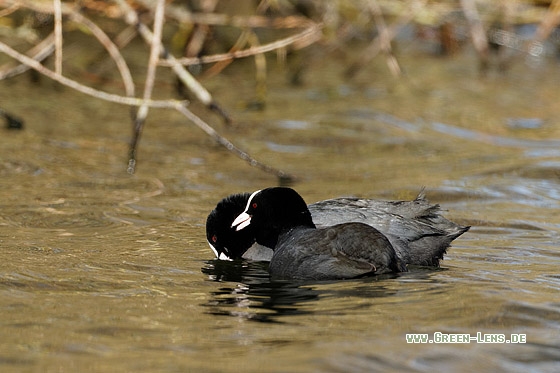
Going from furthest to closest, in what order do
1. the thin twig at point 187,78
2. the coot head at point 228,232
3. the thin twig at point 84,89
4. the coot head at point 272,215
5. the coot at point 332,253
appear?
1. the thin twig at point 187,78
2. the thin twig at point 84,89
3. the coot head at point 228,232
4. the coot head at point 272,215
5. the coot at point 332,253

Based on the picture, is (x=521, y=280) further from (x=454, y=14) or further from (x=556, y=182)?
(x=454, y=14)

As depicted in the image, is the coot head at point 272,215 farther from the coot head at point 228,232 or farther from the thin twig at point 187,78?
the thin twig at point 187,78

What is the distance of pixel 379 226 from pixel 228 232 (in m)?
0.89

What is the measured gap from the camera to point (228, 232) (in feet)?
19.5

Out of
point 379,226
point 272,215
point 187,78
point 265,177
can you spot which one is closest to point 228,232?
point 272,215

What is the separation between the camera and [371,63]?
537 inches

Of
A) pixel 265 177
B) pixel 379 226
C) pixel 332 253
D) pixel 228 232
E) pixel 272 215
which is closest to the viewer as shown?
pixel 332 253

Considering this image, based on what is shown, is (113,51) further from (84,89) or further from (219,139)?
(219,139)

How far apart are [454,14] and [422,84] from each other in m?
2.02

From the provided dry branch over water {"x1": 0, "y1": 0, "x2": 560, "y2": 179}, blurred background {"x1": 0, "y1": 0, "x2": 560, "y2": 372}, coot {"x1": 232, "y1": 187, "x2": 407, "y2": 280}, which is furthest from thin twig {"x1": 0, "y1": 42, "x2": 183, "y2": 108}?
coot {"x1": 232, "y1": 187, "x2": 407, "y2": 280}

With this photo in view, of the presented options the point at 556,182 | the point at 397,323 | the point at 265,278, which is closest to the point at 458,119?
the point at 556,182

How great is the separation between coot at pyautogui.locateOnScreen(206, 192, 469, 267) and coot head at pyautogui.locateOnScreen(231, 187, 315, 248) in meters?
0.10

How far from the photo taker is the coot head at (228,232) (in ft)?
19.6

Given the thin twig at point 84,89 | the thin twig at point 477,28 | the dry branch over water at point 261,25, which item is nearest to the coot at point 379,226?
the thin twig at point 84,89
